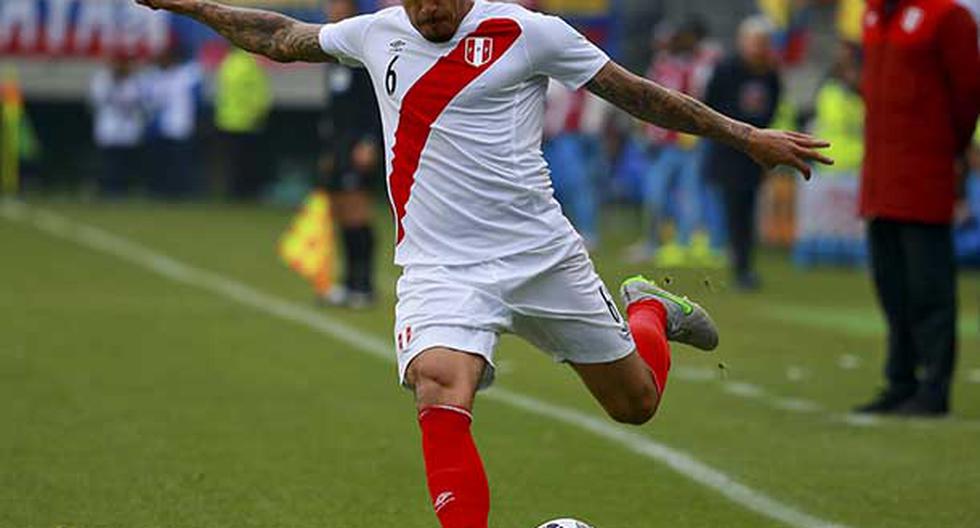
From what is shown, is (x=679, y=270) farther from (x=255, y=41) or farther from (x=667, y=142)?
(x=667, y=142)

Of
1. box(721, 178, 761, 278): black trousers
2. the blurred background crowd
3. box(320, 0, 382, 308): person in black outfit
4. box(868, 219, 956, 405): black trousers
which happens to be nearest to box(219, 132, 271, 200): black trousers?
the blurred background crowd

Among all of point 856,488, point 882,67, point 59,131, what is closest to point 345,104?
point 882,67

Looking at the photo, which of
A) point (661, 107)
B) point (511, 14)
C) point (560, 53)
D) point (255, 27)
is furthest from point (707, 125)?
point (255, 27)

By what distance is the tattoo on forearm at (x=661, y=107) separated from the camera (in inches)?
300

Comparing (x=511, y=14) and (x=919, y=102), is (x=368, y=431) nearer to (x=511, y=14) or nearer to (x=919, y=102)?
(x=919, y=102)

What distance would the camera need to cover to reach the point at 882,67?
12.1m

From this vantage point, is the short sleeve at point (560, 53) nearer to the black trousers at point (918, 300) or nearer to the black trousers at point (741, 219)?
the black trousers at point (918, 300)

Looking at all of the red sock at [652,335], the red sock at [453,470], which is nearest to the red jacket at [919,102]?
the red sock at [652,335]

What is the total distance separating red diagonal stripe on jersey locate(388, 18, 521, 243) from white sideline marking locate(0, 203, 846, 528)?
2087 mm

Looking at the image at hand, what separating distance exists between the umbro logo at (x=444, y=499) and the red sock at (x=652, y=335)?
4.05 ft

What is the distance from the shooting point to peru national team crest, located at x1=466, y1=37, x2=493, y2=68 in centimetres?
745

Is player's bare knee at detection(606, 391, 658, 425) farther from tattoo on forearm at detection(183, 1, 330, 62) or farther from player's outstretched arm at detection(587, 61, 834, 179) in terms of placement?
tattoo on forearm at detection(183, 1, 330, 62)

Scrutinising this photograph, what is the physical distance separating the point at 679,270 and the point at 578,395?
12.1ft

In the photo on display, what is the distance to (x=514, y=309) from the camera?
7.48 m
